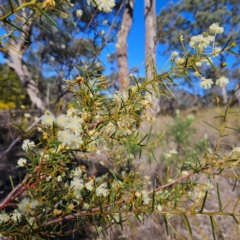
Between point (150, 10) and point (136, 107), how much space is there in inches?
215

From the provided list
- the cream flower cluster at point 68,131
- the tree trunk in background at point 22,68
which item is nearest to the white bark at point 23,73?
the tree trunk in background at point 22,68

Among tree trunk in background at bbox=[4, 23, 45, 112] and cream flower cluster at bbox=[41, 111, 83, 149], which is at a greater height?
tree trunk in background at bbox=[4, 23, 45, 112]

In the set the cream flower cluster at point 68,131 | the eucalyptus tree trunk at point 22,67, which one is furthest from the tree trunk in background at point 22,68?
the cream flower cluster at point 68,131

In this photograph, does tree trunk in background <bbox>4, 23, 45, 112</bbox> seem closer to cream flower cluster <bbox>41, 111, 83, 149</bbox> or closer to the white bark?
the white bark

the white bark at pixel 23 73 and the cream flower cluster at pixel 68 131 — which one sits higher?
the white bark at pixel 23 73

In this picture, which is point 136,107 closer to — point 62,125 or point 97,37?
point 62,125

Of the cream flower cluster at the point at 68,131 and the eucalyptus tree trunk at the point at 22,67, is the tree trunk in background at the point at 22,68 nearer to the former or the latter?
the eucalyptus tree trunk at the point at 22,67

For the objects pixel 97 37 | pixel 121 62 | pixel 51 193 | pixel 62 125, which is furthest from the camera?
pixel 121 62

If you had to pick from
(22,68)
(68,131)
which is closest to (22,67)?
(22,68)

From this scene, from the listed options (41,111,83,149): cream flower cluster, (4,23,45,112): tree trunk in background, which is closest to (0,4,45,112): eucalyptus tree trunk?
(4,23,45,112): tree trunk in background

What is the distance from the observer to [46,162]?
2.14 ft

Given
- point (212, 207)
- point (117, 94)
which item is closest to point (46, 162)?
point (117, 94)

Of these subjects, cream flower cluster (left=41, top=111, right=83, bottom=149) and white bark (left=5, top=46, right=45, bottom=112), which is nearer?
cream flower cluster (left=41, top=111, right=83, bottom=149)

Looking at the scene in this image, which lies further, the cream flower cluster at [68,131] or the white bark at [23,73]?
the white bark at [23,73]
